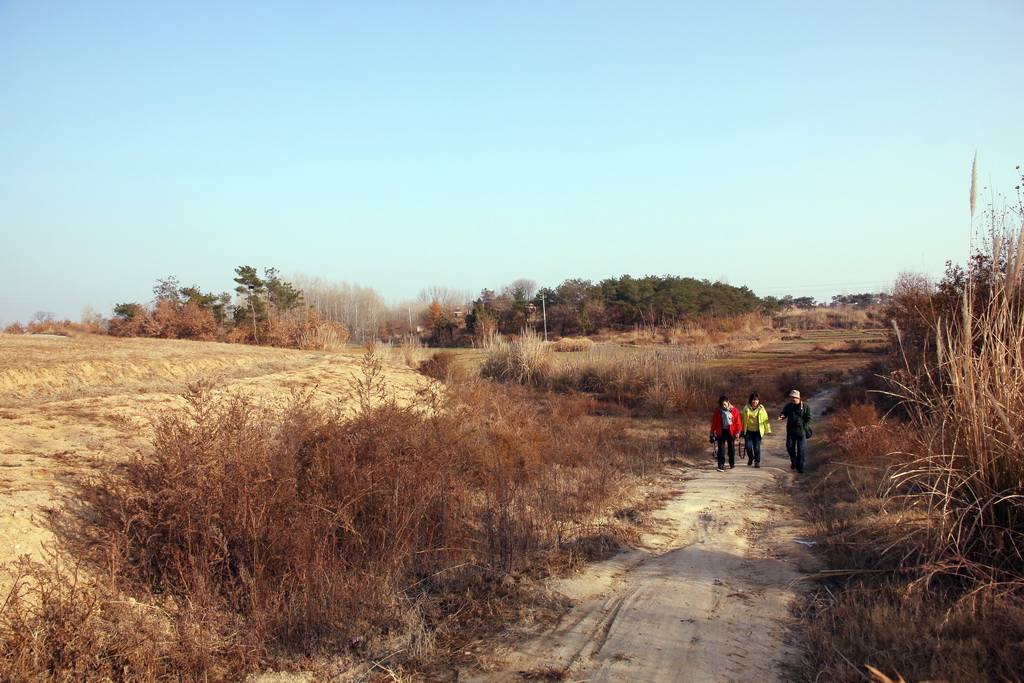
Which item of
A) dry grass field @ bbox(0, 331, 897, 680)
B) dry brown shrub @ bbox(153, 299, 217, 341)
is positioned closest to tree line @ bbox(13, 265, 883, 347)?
dry brown shrub @ bbox(153, 299, 217, 341)

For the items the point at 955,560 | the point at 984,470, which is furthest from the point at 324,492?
the point at 984,470

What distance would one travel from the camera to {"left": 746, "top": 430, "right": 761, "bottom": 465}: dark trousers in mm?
12414

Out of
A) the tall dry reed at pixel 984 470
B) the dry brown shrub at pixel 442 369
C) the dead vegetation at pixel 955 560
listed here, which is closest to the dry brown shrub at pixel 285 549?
the dead vegetation at pixel 955 560

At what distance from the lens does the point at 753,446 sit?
12.5m

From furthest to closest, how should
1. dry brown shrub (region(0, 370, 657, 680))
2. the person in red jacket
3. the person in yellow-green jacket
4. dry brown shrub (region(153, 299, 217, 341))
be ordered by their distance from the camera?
dry brown shrub (region(153, 299, 217, 341)), the person in red jacket, the person in yellow-green jacket, dry brown shrub (region(0, 370, 657, 680))

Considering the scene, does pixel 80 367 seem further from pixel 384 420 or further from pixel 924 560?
pixel 924 560

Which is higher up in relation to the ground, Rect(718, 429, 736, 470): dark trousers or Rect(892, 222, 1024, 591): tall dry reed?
Rect(892, 222, 1024, 591): tall dry reed

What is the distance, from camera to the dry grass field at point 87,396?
227 inches

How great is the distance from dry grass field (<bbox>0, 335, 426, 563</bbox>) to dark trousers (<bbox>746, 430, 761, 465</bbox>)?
265 inches

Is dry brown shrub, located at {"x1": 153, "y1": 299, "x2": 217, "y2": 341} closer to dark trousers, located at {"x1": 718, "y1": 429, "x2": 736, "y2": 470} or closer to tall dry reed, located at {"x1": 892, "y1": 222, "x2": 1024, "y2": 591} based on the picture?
dark trousers, located at {"x1": 718, "y1": 429, "x2": 736, "y2": 470}

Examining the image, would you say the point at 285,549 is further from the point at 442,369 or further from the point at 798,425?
the point at 442,369

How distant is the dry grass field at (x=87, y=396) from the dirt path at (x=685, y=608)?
4.21 metres

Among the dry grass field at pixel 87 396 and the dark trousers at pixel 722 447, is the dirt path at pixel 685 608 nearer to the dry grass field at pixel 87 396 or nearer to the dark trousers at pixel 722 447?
the dark trousers at pixel 722 447

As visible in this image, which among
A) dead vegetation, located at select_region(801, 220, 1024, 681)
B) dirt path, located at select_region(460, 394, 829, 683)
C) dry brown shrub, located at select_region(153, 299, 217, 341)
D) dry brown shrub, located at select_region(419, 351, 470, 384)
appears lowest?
dirt path, located at select_region(460, 394, 829, 683)
